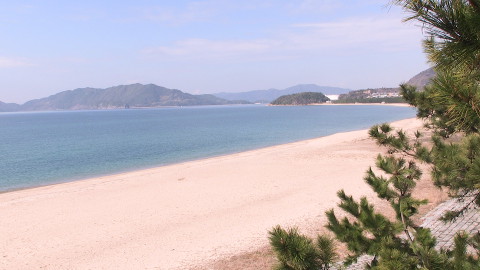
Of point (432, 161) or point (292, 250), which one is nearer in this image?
point (292, 250)

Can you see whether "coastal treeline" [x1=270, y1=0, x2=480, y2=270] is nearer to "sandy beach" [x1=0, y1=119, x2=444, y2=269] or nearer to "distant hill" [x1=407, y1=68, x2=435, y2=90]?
"distant hill" [x1=407, y1=68, x2=435, y2=90]

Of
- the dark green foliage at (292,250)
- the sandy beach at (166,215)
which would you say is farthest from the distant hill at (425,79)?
the sandy beach at (166,215)

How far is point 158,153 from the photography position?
35.4 m

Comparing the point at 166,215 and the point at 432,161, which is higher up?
the point at 432,161

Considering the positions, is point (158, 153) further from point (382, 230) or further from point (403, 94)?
point (382, 230)

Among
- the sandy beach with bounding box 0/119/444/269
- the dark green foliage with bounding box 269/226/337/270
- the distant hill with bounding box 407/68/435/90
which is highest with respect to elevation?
the distant hill with bounding box 407/68/435/90

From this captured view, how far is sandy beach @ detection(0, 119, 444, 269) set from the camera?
8922 millimetres

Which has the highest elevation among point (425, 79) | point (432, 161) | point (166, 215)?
point (425, 79)

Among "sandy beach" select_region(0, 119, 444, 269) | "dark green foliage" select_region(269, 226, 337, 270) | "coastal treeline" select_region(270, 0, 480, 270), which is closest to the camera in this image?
"coastal treeline" select_region(270, 0, 480, 270)

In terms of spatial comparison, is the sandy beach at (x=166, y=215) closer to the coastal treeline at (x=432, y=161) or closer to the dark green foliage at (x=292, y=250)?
the coastal treeline at (x=432, y=161)

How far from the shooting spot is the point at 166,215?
12336 mm

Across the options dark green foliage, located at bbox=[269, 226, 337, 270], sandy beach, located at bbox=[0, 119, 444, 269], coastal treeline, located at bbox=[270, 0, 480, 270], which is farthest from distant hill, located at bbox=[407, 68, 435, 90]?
sandy beach, located at bbox=[0, 119, 444, 269]

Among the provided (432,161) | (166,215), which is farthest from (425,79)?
(166,215)

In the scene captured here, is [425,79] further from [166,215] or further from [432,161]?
[166,215]
